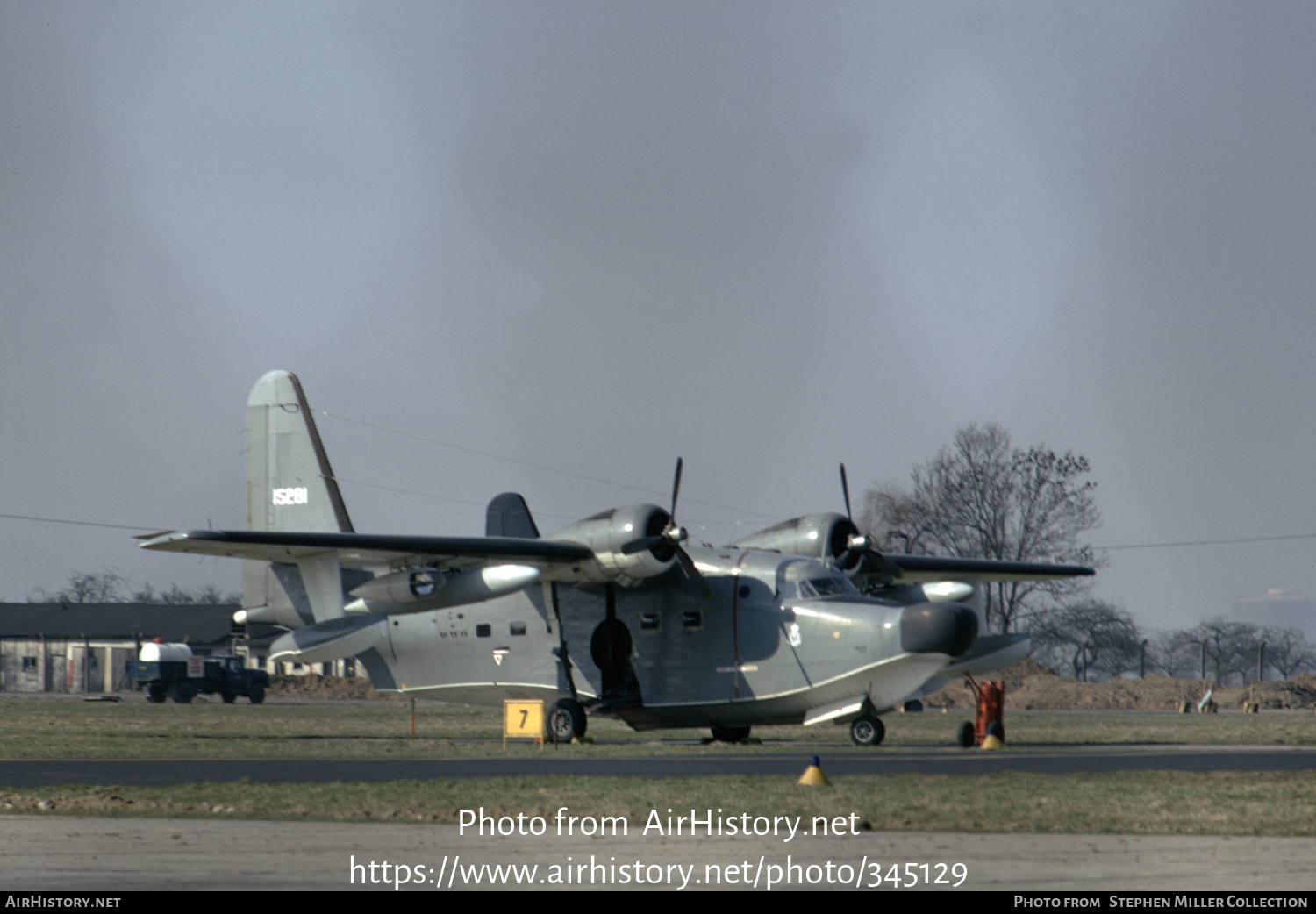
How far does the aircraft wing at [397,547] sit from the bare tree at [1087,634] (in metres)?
59.3

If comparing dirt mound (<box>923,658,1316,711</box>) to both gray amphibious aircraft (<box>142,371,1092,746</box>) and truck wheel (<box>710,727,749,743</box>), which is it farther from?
truck wheel (<box>710,727,749,743</box>)

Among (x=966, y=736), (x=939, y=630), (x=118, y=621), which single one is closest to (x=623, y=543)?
(x=939, y=630)

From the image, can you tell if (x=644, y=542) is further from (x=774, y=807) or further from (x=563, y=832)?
(x=563, y=832)

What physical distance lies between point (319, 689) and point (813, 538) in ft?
160

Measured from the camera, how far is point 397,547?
2480cm

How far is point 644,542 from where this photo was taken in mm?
24922

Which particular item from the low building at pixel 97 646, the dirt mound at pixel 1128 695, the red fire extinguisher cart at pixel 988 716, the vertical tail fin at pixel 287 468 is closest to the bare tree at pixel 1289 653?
the dirt mound at pixel 1128 695

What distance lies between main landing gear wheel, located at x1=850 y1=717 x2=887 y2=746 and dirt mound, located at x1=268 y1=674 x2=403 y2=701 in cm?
4630

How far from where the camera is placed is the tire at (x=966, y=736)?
1009 inches

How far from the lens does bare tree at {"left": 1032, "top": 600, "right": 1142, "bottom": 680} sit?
85.1m

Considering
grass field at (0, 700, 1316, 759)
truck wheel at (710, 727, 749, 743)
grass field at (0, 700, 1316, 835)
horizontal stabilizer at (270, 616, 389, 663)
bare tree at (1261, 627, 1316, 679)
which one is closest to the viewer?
grass field at (0, 700, 1316, 835)

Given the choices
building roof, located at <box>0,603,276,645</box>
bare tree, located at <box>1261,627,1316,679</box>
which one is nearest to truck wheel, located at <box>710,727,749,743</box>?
building roof, located at <box>0,603,276,645</box>

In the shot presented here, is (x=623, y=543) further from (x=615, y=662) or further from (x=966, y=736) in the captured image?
(x=966, y=736)

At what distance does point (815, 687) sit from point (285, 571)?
442 inches
